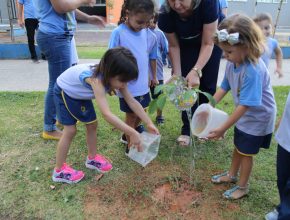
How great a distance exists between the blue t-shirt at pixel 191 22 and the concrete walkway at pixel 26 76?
8.98 feet

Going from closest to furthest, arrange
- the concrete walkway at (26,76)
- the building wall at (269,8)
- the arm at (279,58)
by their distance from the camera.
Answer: the arm at (279,58), the concrete walkway at (26,76), the building wall at (269,8)

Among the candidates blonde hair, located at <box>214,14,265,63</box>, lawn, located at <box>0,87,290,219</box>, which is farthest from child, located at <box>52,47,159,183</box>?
blonde hair, located at <box>214,14,265,63</box>

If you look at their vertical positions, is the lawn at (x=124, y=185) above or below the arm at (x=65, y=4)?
below

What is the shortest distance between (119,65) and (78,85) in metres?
0.44

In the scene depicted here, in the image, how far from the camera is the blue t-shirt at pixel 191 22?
260cm

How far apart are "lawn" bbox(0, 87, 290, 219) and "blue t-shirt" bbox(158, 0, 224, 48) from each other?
979 mm

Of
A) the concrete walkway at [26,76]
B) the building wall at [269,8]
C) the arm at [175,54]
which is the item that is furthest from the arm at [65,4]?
the building wall at [269,8]

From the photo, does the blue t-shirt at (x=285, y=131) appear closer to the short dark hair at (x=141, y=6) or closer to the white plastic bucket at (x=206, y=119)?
the white plastic bucket at (x=206, y=119)

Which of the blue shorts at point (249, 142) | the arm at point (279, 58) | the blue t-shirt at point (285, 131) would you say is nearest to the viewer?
the blue t-shirt at point (285, 131)

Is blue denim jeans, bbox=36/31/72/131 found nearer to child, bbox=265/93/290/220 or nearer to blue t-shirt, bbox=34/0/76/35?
blue t-shirt, bbox=34/0/76/35

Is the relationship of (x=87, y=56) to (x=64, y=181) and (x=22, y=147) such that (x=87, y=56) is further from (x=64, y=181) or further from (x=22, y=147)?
(x=64, y=181)

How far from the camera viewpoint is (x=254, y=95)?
6.26 feet

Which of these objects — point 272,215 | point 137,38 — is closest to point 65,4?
point 137,38

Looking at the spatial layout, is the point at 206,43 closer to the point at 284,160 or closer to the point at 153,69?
the point at 153,69
